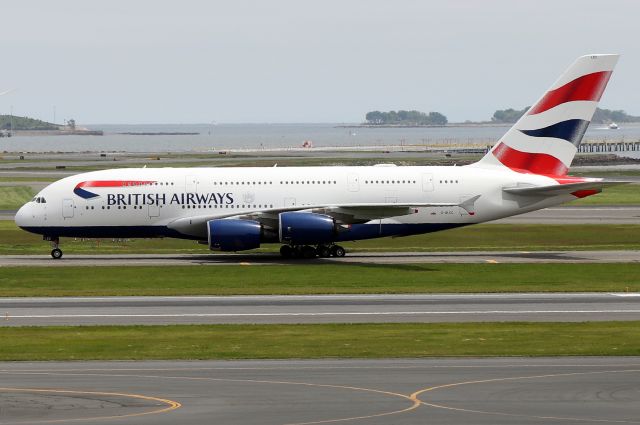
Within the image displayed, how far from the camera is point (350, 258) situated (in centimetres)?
5694

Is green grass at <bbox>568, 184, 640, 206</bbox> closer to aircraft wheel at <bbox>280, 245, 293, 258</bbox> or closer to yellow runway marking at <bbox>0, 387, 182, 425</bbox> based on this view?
aircraft wheel at <bbox>280, 245, 293, 258</bbox>

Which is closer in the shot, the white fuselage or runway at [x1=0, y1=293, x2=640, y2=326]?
runway at [x1=0, y1=293, x2=640, y2=326]

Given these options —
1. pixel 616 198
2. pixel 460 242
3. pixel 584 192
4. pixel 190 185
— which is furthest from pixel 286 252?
pixel 616 198

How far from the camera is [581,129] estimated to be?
191 ft

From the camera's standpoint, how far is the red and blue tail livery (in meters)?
56.8

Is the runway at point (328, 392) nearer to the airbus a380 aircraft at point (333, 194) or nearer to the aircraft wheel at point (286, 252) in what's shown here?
the airbus a380 aircraft at point (333, 194)

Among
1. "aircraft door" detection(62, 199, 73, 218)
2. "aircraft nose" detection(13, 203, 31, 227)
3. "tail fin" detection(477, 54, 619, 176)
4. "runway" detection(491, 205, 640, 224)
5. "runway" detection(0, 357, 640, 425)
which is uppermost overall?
"tail fin" detection(477, 54, 619, 176)

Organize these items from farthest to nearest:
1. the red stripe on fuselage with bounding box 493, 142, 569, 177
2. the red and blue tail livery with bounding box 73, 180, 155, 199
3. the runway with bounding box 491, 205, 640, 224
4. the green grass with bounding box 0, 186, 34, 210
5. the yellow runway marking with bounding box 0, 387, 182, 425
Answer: the green grass with bounding box 0, 186, 34, 210, the runway with bounding box 491, 205, 640, 224, the red stripe on fuselage with bounding box 493, 142, 569, 177, the red and blue tail livery with bounding box 73, 180, 155, 199, the yellow runway marking with bounding box 0, 387, 182, 425

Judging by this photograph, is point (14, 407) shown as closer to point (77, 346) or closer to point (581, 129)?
point (77, 346)

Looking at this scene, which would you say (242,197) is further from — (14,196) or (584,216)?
(14,196)

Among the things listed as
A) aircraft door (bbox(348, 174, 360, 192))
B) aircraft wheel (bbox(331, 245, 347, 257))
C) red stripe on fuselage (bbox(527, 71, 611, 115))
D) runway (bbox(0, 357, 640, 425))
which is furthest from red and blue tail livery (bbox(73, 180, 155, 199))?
runway (bbox(0, 357, 640, 425))

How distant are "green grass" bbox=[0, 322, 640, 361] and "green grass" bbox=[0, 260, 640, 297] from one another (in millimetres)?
8818

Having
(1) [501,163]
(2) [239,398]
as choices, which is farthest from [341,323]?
(1) [501,163]

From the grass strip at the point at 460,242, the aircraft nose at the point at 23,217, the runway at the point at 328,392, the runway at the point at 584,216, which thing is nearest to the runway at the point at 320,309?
the runway at the point at 328,392
